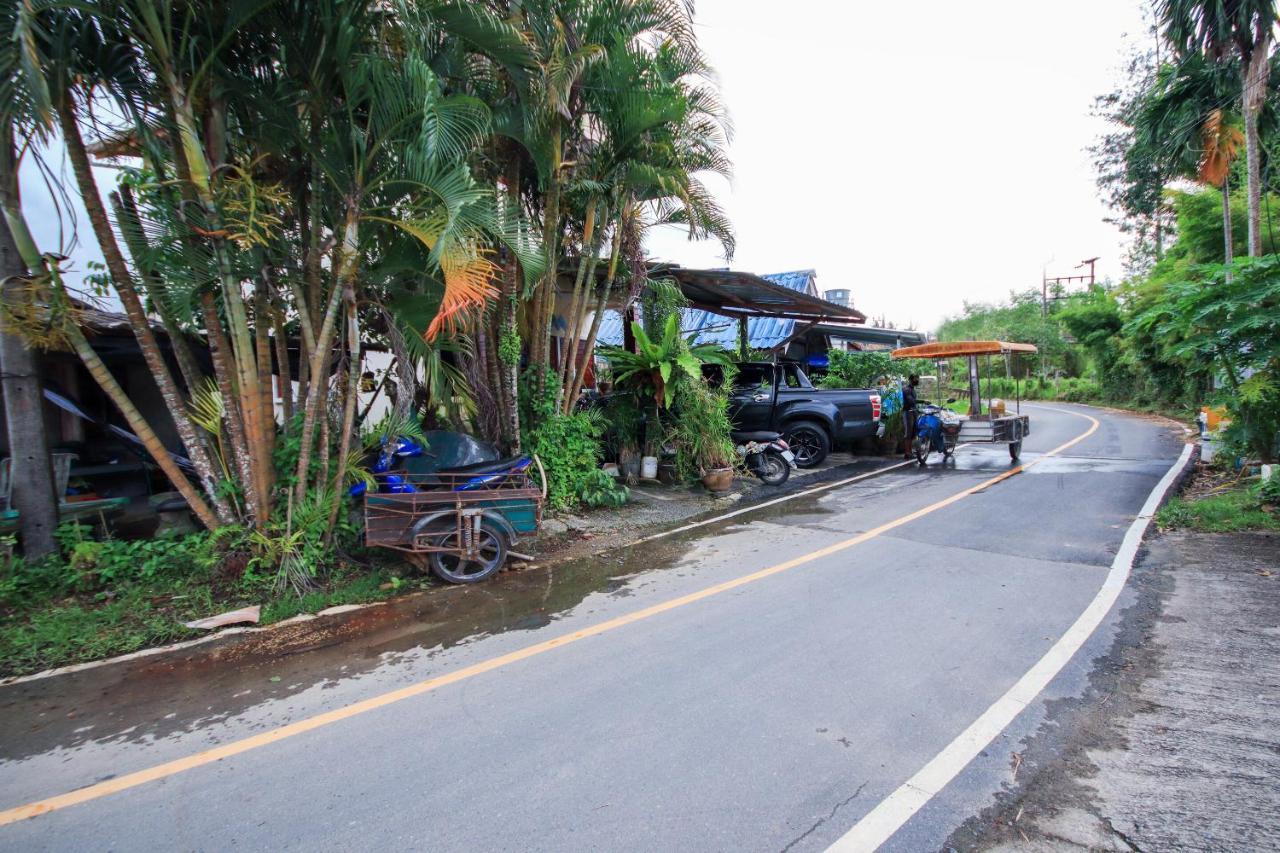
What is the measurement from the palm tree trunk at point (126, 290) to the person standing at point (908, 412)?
443 inches

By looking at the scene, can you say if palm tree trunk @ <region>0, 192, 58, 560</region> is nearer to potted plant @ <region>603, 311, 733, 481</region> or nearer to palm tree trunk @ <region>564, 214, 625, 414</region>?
palm tree trunk @ <region>564, 214, 625, 414</region>

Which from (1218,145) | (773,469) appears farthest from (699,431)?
(1218,145)

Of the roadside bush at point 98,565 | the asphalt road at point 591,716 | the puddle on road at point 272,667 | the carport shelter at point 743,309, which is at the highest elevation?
the carport shelter at point 743,309

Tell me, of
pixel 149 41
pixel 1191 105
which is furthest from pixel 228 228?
pixel 1191 105

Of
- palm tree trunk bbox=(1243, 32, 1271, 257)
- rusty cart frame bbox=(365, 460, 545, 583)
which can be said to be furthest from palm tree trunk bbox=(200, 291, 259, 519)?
palm tree trunk bbox=(1243, 32, 1271, 257)

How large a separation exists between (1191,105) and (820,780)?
51.3 feet

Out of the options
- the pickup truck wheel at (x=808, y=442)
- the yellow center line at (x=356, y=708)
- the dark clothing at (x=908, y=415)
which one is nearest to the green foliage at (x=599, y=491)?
the yellow center line at (x=356, y=708)

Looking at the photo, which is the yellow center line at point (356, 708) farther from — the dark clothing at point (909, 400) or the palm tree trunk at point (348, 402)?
the dark clothing at point (909, 400)

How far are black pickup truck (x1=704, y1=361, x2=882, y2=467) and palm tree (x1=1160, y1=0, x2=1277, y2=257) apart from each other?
22.0ft

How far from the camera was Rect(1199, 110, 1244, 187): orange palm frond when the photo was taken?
11.8 m

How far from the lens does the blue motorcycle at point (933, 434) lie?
1209cm

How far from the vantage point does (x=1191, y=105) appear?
40.0 ft

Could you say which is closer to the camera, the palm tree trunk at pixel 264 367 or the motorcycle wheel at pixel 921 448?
the palm tree trunk at pixel 264 367

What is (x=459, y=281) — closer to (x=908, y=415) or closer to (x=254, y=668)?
(x=254, y=668)
